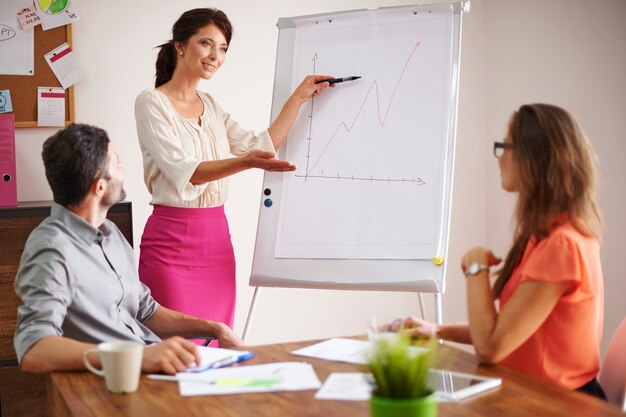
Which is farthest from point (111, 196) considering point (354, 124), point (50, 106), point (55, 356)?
point (50, 106)

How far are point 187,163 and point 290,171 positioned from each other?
1.25 feet

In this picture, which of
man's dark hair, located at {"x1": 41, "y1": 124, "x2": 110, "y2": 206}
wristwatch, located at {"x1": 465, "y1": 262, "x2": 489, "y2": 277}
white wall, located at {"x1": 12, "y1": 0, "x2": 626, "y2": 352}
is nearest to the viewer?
wristwatch, located at {"x1": 465, "y1": 262, "x2": 489, "y2": 277}

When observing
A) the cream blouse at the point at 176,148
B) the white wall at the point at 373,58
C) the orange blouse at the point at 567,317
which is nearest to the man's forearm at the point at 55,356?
the orange blouse at the point at 567,317

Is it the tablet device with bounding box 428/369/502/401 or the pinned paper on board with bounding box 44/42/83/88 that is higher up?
the pinned paper on board with bounding box 44/42/83/88

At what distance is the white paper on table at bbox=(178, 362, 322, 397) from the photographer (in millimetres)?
1447

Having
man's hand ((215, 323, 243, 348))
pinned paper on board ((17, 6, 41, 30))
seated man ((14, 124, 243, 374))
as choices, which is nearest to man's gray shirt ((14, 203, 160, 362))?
seated man ((14, 124, 243, 374))

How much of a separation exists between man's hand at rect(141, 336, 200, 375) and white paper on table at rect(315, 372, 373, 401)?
29 centimetres

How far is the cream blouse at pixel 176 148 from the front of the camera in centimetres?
260

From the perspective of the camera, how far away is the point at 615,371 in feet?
5.59

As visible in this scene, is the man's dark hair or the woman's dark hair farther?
the woman's dark hair

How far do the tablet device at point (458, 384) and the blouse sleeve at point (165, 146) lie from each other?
132 centimetres

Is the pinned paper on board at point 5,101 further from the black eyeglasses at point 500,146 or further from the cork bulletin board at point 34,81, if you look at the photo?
the black eyeglasses at point 500,146

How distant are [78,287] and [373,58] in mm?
1388

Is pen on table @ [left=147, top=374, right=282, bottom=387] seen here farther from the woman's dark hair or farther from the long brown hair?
the woman's dark hair
